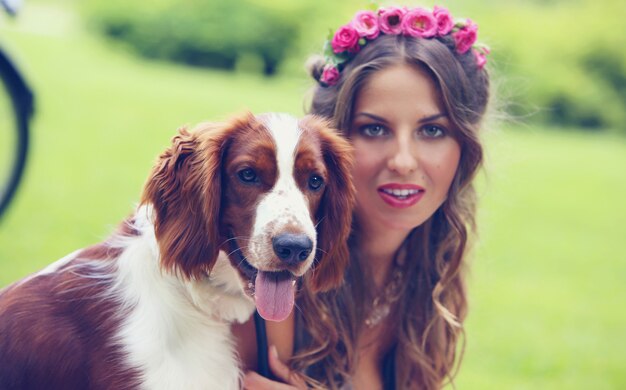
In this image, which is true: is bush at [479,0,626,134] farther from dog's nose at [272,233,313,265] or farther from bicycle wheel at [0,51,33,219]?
dog's nose at [272,233,313,265]

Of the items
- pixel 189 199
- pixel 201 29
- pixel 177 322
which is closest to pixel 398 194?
pixel 189 199

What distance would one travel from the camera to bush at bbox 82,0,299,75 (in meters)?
15.7

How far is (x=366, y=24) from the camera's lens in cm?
358

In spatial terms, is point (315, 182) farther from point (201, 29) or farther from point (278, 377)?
point (201, 29)

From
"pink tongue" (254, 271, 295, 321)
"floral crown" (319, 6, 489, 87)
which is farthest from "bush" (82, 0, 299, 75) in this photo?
"pink tongue" (254, 271, 295, 321)

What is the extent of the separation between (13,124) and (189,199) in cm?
308

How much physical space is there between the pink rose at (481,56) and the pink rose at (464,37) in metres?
0.09

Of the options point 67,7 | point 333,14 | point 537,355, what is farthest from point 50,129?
point 67,7

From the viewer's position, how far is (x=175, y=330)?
2.82 m

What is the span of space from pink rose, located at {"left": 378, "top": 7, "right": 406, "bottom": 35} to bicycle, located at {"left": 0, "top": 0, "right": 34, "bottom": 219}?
2.70 m

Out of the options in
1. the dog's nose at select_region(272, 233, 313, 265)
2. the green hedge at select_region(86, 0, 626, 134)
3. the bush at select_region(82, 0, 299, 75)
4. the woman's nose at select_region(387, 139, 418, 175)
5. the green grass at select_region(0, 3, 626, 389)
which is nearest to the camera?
the dog's nose at select_region(272, 233, 313, 265)

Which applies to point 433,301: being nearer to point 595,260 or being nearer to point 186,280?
point 186,280

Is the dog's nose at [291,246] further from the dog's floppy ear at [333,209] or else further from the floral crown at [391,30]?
the floral crown at [391,30]

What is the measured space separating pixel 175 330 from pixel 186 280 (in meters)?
0.18
